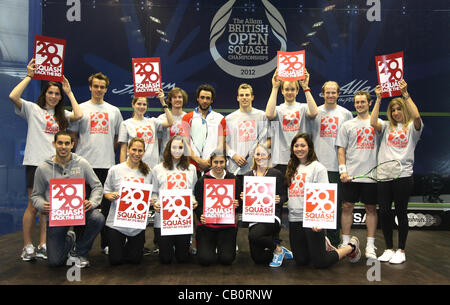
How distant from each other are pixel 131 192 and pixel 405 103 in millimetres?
3275

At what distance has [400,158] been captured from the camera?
4559mm

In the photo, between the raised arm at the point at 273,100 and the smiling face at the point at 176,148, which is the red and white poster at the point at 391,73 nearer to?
the raised arm at the point at 273,100

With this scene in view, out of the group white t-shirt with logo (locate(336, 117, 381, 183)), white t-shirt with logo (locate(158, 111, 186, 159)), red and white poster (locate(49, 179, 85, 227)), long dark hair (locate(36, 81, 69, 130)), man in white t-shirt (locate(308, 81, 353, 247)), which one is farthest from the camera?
white t-shirt with logo (locate(158, 111, 186, 159))

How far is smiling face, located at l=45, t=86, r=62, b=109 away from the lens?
15.0 feet

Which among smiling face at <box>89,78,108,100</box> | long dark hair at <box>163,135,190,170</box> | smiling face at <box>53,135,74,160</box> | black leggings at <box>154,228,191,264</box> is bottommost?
black leggings at <box>154,228,191,264</box>

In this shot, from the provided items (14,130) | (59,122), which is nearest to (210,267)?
→ (59,122)

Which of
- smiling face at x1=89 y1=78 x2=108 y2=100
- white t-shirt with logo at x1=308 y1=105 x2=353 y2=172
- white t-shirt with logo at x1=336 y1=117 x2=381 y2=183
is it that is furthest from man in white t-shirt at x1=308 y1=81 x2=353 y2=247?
smiling face at x1=89 y1=78 x2=108 y2=100

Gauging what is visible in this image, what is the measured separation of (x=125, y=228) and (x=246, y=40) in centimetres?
437

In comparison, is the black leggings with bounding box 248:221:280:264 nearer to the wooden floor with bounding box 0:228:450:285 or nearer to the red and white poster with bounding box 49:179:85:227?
the wooden floor with bounding box 0:228:450:285

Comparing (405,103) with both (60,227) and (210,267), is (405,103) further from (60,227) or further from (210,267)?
(60,227)

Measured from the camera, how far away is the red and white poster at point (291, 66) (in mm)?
4790

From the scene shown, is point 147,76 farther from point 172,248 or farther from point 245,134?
point 172,248

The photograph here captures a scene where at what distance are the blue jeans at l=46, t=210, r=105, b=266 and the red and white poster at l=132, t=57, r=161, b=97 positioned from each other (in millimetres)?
1586

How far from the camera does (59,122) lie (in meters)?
4.62
